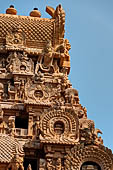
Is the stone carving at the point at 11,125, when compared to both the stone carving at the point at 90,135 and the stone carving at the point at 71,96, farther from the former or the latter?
the stone carving at the point at 90,135

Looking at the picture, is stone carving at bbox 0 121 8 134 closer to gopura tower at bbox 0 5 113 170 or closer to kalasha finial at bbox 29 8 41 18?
gopura tower at bbox 0 5 113 170

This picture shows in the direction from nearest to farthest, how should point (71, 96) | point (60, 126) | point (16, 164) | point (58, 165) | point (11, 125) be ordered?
point (16, 164) → point (58, 165) → point (60, 126) → point (11, 125) → point (71, 96)

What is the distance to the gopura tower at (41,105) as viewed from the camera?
28719mm

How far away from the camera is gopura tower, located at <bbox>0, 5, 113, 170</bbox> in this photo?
28.7 meters

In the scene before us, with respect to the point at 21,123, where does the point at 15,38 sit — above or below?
above

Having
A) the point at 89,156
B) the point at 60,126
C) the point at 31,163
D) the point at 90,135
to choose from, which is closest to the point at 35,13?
the point at 60,126

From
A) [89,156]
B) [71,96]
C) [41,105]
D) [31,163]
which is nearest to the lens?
[89,156]

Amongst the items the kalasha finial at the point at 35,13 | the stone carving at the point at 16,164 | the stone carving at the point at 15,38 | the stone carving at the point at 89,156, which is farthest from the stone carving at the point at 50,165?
the kalasha finial at the point at 35,13

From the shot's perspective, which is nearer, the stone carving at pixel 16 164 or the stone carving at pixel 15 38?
the stone carving at pixel 16 164

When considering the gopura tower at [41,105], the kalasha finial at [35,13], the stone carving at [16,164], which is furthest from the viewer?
the kalasha finial at [35,13]

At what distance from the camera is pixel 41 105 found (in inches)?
1233

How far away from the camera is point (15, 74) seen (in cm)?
3281

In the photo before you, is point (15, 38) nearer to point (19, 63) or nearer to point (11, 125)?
point (19, 63)

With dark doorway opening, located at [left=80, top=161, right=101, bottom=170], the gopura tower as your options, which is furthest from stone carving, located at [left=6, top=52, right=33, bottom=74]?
dark doorway opening, located at [left=80, top=161, right=101, bottom=170]
